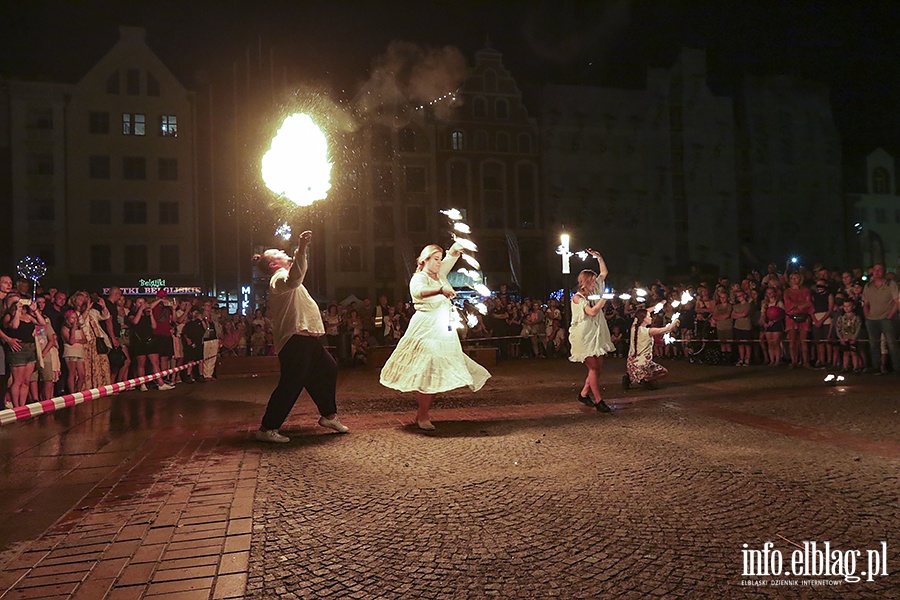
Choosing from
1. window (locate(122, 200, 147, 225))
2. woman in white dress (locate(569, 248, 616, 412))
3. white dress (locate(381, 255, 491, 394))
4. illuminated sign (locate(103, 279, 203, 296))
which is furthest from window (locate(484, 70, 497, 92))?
white dress (locate(381, 255, 491, 394))

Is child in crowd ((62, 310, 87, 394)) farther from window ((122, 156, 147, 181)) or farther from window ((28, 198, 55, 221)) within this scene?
window ((28, 198, 55, 221))

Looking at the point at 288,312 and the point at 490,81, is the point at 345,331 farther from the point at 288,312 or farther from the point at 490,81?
the point at 490,81

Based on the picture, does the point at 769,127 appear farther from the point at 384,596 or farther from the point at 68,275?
the point at 384,596

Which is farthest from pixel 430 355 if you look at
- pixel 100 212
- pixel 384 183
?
pixel 100 212

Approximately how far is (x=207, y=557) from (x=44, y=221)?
43824mm

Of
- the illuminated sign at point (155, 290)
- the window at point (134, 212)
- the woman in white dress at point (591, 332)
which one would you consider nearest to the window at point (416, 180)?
the illuminated sign at point (155, 290)

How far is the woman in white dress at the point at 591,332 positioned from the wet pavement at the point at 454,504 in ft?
2.07

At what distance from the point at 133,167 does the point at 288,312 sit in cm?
3945

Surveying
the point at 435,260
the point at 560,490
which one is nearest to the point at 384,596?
the point at 560,490

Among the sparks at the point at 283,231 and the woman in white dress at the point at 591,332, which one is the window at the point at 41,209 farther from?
the woman in white dress at the point at 591,332

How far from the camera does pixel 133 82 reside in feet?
134

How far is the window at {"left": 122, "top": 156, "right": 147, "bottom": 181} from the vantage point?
4059 centimetres

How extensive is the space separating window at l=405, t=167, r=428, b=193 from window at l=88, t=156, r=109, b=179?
19.0 meters

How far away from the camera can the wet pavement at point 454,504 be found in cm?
316
